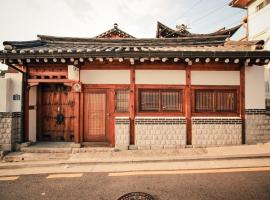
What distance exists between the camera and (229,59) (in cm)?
798

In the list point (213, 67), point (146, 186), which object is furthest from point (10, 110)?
point (213, 67)

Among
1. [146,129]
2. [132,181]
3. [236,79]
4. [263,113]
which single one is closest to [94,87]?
[146,129]

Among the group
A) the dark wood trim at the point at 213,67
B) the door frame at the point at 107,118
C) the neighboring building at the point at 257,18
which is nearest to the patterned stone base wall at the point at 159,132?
the door frame at the point at 107,118

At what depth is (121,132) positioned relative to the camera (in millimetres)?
8195

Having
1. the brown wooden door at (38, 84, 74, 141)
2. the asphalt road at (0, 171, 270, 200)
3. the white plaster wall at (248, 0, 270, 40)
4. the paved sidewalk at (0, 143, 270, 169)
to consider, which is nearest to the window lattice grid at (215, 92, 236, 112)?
the paved sidewalk at (0, 143, 270, 169)

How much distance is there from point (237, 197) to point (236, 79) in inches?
236

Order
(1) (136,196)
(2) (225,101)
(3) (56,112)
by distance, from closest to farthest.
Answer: (1) (136,196) < (2) (225,101) < (3) (56,112)

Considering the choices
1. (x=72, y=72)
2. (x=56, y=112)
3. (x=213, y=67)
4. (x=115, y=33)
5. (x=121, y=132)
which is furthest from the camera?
(x=115, y=33)

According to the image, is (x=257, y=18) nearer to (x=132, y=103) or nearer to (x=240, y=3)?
(x=240, y=3)

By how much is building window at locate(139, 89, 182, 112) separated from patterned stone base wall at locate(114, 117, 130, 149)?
1.06m

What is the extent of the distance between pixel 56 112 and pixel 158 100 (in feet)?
17.3

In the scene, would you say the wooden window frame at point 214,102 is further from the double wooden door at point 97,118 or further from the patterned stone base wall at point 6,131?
the patterned stone base wall at point 6,131

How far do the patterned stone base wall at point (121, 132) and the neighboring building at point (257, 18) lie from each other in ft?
42.0

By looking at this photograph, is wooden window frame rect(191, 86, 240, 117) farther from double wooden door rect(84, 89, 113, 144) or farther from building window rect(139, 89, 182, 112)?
double wooden door rect(84, 89, 113, 144)
